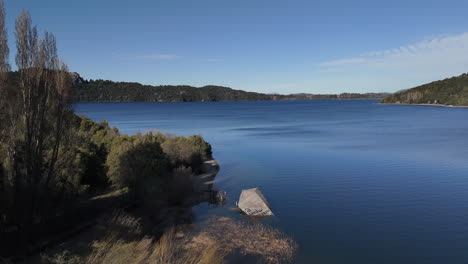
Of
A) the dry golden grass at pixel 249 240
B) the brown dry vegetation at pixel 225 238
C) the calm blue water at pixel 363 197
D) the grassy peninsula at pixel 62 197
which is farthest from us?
the calm blue water at pixel 363 197

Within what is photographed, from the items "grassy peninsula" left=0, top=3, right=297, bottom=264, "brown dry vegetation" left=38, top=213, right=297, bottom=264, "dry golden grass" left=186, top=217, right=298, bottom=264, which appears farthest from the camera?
"dry golden grass" left=186, top=217, right=298, bottom=264

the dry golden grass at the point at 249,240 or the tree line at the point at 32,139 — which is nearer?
the tree line at the point at 32,139

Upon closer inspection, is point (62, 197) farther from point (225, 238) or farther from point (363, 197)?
point (363, 197)

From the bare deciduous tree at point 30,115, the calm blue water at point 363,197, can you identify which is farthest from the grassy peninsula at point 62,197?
the calm blue water at point 363,197

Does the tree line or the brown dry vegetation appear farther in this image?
the brown dry vegetation

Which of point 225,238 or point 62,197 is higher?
point 62,197

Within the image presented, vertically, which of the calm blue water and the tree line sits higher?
the tree line

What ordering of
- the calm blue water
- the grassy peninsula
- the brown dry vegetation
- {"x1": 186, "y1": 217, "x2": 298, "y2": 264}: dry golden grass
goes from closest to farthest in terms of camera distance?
the grassy peninsula
the brown dry vegetation
{"x1": 186, "y1": 217, "x2": 298, "y2": 264}: dry golden grass
the calm blue water

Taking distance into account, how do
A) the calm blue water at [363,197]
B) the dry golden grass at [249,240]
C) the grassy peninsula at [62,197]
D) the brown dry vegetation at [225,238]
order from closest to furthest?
the grassy peninsula at [62,197]
the brown dry vegetation at [225,238]
the dry golden grass at [249,240]
the calm blue water at [363,197]

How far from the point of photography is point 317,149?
45.0 meters

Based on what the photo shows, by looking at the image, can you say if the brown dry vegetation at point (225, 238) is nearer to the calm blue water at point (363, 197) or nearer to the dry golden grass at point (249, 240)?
the dry golden grass at point (249, 240)

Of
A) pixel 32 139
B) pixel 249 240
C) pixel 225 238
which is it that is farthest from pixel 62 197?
pixel 249 240

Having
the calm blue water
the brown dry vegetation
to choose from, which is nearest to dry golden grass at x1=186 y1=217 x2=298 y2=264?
the brown dry vegetation

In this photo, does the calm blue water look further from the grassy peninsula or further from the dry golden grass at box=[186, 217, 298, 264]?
the grassy peninsula
